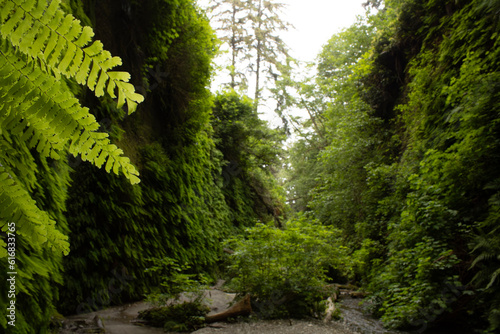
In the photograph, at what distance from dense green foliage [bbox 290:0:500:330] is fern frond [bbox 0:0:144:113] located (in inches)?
183

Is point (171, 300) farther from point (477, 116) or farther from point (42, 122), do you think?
point (477, 116)

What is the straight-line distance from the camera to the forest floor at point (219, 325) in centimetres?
369

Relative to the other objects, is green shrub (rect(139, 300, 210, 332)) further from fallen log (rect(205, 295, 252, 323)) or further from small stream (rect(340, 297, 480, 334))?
small stream (rect(340, 297, 480, 334))

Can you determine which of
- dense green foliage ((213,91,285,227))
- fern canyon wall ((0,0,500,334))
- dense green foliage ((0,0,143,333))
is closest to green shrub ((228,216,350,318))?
fern canyon wall ((0,0,500,334))

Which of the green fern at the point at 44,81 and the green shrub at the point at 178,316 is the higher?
the green fern at the point at 44,81

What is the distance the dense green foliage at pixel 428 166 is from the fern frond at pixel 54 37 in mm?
4661

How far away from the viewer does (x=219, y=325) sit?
14.1 feet

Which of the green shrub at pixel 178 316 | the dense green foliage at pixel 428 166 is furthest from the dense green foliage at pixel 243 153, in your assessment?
the green shrub at pixel 178 316

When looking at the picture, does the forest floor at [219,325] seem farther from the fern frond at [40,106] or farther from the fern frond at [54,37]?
the fern frond at [54,37]

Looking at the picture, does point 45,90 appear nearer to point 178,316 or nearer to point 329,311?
point 178,316

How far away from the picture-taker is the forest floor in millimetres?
3691

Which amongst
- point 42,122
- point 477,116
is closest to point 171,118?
point 477,116

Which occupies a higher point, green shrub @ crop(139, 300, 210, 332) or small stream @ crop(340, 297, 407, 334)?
green shrub @ crop(139, 300, 210, 332)

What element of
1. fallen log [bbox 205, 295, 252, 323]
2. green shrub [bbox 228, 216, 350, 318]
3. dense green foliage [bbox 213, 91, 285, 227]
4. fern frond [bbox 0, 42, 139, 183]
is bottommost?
fallen log [bbox 205, 295, 252, 323]
